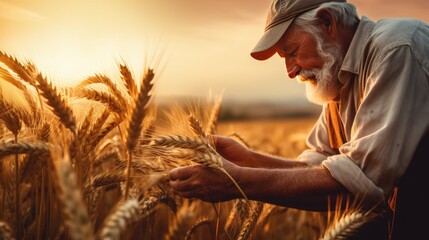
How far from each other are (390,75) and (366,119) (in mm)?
266

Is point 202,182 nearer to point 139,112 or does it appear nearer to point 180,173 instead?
point 180,173

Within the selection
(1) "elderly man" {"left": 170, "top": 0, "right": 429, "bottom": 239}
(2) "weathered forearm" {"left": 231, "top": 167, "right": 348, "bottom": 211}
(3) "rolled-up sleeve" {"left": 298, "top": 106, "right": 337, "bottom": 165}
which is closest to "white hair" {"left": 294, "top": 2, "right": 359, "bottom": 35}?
(1) "elderly man" {"left": 170, "top": 0, "right": 429, "bottom": 239}

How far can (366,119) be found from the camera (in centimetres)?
218

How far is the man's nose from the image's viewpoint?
9.34 feet

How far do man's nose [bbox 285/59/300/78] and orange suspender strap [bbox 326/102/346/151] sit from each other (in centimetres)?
38

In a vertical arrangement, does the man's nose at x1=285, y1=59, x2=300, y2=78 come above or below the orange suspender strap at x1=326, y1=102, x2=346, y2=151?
above

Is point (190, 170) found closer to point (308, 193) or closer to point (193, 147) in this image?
point (193, 147)

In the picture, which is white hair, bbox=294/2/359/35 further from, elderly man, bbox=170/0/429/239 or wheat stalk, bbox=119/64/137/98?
wheat stalk, bbox=119/64/137/98

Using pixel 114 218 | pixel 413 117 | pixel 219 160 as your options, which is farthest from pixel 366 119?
pixel 114 218

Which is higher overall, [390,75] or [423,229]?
[390,75]

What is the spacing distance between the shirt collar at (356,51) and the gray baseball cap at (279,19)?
0.39 m

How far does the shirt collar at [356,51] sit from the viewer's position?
248 centimetres

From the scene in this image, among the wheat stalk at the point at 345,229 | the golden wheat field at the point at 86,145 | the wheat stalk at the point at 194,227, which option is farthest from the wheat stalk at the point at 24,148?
the wheat stalk at the point at 345,229

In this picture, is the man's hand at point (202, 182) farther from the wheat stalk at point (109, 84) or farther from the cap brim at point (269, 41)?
the cap brim at point (269, 41)
